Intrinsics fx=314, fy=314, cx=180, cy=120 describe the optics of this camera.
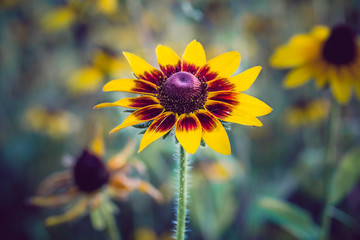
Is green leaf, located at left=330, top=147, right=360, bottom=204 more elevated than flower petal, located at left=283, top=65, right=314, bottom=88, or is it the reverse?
flower petal, located at left=283, top=65, right=314, bottom=88

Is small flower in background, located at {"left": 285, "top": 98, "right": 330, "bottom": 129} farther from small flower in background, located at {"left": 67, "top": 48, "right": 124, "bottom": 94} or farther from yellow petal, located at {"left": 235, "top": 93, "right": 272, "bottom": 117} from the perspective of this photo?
yellow petal, located at {"left": 235, "top": 93, "right": 272, "bottom": 117}

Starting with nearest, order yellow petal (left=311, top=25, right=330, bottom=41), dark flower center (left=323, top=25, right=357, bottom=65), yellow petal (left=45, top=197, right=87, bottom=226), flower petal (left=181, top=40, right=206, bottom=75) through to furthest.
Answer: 1. flower petal (left=181, top=40, right=206, bottom=75)
2. yellow petal (left=45, top=197, right=87, bottom=226)
3. dark flower center (left=323, top=25, right=357, bottom=65)
4. yellow petal (left=311, top=25, right=330, bottom=41)

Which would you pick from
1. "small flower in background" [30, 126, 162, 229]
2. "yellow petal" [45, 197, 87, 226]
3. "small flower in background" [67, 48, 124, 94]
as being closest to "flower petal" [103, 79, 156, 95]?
"small flower in background" [30, 126, 162, 229]

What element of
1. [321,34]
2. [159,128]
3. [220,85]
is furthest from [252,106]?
[321,34]

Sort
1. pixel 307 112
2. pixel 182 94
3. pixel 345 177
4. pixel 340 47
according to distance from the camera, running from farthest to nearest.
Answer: pixel 307 112 → pixel 340 47 → pixel 345 177 → pixel 182 94

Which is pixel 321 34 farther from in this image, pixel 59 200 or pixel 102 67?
pixel 59 200

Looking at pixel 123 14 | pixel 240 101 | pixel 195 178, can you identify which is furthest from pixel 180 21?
pixel 240 101
